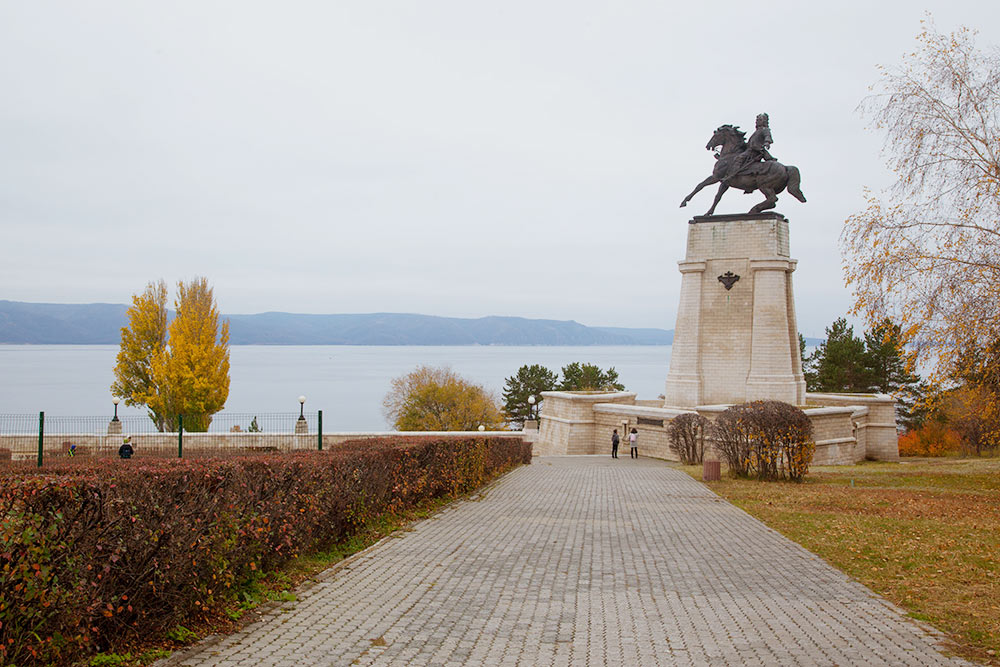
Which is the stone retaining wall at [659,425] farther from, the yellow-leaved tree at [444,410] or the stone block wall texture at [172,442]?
the yellow-leaved tree at [444,410]

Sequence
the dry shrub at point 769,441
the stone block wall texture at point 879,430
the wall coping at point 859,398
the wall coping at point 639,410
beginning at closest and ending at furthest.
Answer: the dry shrub at point 769,441
the wall coping at point 639,410
the stone block wall texture at point 879,430
the wall coping at point 859,398

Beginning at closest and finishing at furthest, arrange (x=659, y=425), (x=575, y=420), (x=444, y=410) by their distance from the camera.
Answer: (x=659, y=425)
(x=575, y=420)
(x=444, y=410)

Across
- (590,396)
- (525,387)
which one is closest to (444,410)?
(525,387)

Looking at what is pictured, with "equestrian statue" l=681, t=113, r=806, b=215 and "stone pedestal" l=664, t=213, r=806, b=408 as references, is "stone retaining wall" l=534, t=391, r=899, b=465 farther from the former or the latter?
"equestrian statue" l=681, t=113, r=806, b=215

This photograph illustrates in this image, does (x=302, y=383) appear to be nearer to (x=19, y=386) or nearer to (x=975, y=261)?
(x=19, y=386)

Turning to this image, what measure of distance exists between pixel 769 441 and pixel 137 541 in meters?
14.3

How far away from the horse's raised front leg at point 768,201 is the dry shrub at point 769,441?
10.9 metres

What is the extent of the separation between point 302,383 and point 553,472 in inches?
5554

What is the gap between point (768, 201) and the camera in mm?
26250

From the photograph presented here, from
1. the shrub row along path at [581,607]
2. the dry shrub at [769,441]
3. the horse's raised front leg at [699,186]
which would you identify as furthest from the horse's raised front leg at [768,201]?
the shrub row along path at [581,607]

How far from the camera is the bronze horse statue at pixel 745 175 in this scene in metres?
26.2

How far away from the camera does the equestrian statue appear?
26.2 metres

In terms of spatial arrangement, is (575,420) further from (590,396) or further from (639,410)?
(639,410)

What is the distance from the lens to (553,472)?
19.3m
